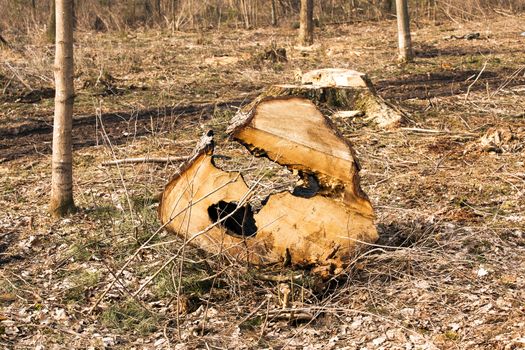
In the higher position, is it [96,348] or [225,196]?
[225,196]

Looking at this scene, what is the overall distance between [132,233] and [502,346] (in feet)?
8.26

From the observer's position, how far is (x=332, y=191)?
4.55 metres

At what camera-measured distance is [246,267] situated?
439 cm

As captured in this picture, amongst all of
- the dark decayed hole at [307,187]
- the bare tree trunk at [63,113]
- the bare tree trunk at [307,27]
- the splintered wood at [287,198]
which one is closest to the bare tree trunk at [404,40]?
the bare tree trunk at [307,27]

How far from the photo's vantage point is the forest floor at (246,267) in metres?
4.06

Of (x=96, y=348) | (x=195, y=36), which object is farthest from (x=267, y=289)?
(x=195, y=36)

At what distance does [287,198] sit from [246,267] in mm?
490

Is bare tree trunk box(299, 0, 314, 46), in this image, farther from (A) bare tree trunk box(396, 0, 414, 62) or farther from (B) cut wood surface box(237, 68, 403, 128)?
(B) cut wood surface box(237, 68, 403, 128)

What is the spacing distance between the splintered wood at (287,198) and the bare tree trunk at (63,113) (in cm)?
130

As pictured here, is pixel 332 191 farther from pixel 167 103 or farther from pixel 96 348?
pixel 167 103

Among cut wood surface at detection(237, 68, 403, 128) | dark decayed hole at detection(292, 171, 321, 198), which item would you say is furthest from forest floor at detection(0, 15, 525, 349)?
dark decayed hole at detection(292, 171, 321, 198)

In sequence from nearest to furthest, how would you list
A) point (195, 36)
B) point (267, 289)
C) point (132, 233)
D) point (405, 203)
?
point (267, 289), point (132, 233), point (405, 203), point (195, 36)

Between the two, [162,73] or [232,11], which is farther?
[232,11]

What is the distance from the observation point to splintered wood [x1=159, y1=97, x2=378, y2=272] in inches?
175
